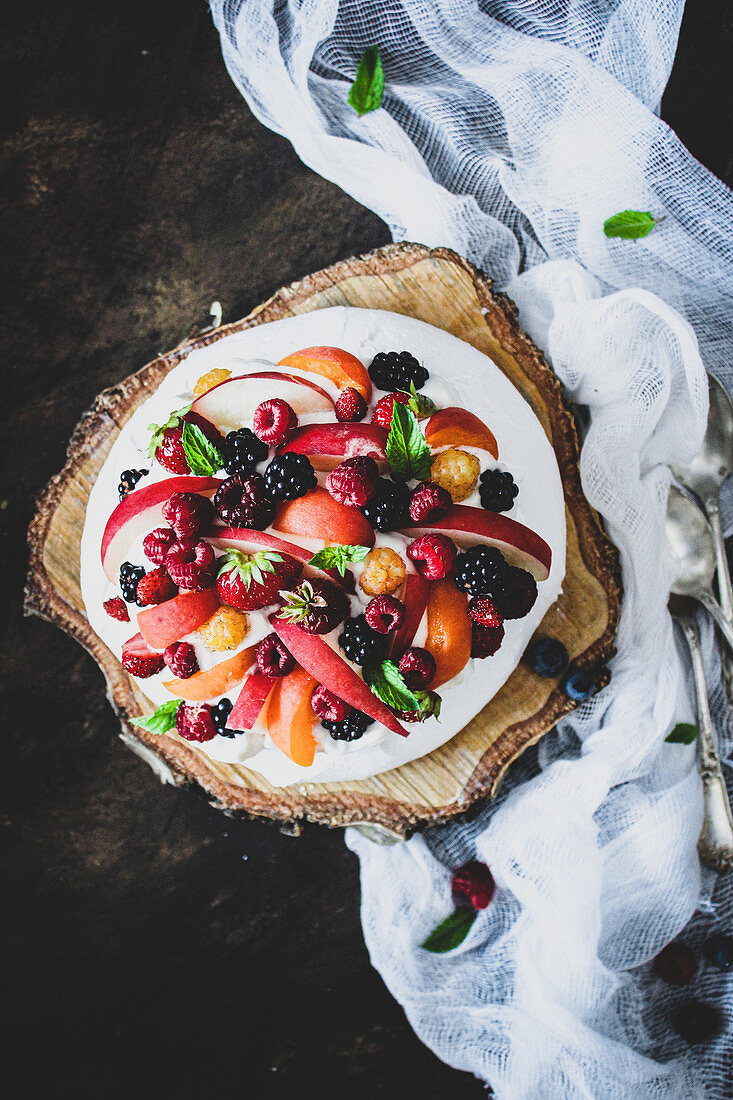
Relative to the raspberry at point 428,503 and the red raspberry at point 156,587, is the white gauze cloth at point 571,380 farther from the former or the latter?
the red raspberry at point 156,587

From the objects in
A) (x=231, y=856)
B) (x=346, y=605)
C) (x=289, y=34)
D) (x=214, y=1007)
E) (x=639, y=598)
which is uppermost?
(x=289, y=34)

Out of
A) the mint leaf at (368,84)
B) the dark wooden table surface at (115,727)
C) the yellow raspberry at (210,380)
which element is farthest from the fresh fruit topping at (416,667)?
the mint leaf at (368,84)

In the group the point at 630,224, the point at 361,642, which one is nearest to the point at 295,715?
the point at 361,642

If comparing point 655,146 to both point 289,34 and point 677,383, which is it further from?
point 289,34

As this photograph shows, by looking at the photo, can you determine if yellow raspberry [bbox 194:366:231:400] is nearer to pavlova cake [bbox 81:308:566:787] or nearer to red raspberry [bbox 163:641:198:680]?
pavlova cake [bbox 81:308:566:787]

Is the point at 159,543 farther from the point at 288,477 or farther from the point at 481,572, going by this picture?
the point at 481,572

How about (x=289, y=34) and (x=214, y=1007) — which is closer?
(x=289, y=34)

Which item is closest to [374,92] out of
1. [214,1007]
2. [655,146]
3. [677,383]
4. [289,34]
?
[289,34]
